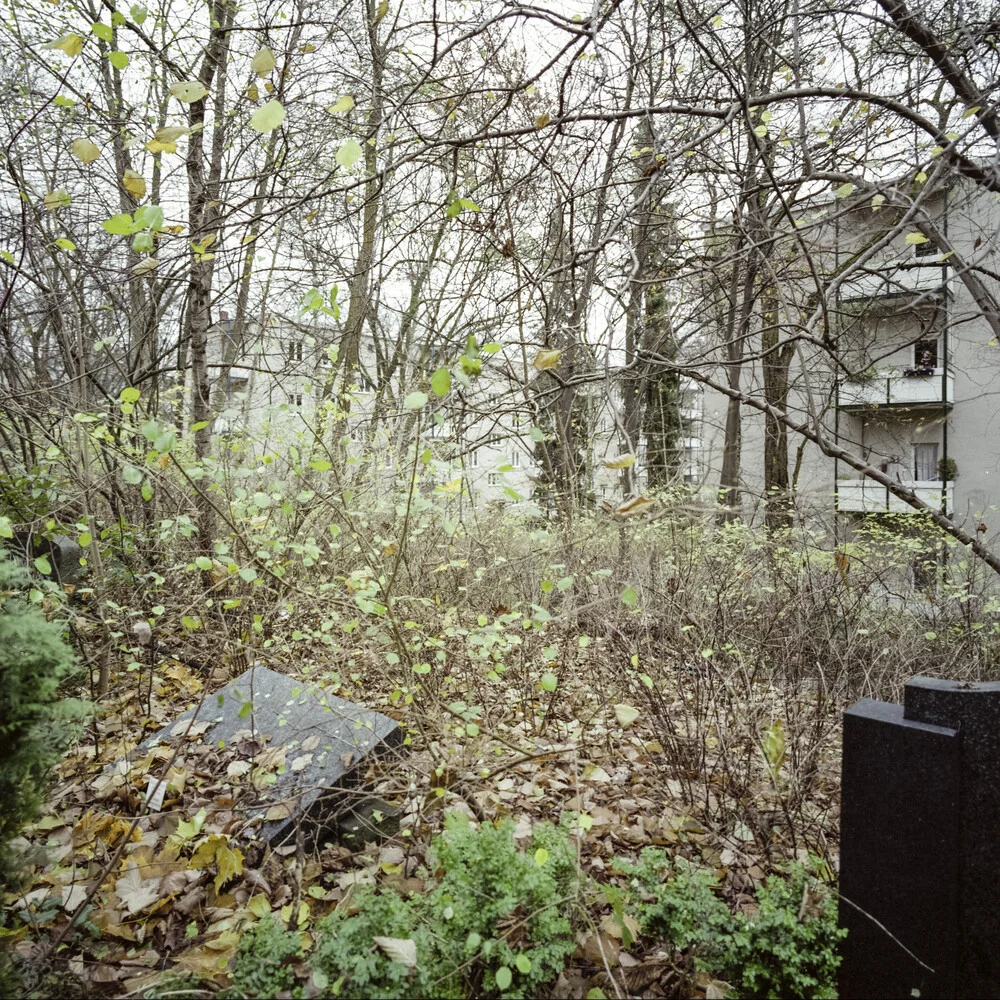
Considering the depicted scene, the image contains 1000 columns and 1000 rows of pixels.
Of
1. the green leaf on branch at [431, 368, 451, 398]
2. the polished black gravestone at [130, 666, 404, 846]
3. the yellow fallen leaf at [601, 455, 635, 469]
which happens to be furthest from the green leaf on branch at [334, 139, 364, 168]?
the polished black gravestone at [130, 666, 404, 846]

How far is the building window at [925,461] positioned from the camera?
1661cm

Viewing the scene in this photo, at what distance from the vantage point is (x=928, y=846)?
1.85 m

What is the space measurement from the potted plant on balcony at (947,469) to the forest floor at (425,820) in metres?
14.4

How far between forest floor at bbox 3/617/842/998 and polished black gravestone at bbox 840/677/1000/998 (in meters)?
0.48

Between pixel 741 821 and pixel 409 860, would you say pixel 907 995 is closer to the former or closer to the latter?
pixel 741 821

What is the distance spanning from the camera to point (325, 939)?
67.6 inches

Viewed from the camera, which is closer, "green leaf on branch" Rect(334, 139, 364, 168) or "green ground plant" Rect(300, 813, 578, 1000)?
"green ground plant" Rect(300, 813, 578, 1000)

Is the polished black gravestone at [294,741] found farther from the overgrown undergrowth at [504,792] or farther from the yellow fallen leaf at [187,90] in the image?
the yellow fallen leaf at [187,90]

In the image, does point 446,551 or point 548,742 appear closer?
point 548,742

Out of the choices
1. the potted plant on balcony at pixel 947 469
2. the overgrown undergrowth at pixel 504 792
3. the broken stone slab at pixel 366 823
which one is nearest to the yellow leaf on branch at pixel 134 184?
the overgrown undergrowth at pixel 504 792

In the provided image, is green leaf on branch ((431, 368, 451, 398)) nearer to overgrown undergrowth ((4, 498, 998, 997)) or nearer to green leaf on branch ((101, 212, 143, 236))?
Result: overgrown undergrowth ((4, 498, 998, 997))

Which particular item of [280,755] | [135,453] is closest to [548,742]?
[280,755]

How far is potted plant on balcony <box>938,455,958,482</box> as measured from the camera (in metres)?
15.1

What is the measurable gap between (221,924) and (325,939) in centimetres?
86
